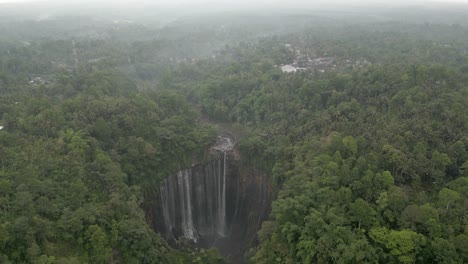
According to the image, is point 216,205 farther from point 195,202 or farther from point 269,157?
point 269,157

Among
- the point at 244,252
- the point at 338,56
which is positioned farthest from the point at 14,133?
the point at 338,56

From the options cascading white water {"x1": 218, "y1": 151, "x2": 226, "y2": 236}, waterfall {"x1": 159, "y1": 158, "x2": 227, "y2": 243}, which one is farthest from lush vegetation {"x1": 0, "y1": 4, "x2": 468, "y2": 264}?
cascading white water {"x1": 218, "y1": 151, "x2": 226, "y2": 236}

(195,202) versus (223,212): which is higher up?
(195,202)

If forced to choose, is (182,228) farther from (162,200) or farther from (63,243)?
(63,243)

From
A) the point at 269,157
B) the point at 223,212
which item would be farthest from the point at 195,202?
the point at 269,157

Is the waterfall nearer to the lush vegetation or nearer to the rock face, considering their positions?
the rock face

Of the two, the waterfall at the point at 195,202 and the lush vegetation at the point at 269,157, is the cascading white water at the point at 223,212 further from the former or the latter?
the lush vegetation at the point at 269,157
